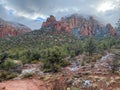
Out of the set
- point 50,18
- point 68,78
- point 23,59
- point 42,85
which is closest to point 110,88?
point 68,78

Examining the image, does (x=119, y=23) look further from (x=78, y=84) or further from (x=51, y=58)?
(x=78, y=84)

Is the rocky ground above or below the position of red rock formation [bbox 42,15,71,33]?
below

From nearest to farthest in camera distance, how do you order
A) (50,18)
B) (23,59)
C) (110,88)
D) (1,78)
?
(110,88)
(1,78)
(23,59)
(50,18)

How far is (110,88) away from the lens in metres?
25.0

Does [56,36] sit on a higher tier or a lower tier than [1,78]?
higher

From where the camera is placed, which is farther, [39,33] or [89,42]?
[39,33]

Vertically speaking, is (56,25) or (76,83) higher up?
(56,25)

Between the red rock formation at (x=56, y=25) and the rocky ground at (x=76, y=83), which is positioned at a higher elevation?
the red rock formation at (x=56, y=25)

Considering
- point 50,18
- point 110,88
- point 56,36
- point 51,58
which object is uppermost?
point 50,18

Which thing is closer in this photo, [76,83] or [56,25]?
[76,83]

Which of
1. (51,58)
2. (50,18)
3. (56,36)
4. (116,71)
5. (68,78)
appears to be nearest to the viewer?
(68,78)

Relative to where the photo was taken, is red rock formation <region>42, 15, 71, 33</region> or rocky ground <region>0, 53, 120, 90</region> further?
red rock formation <region>42, 15, 71, 33</region>

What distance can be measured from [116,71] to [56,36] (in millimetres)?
93876

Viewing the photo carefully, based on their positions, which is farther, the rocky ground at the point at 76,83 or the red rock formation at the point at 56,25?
the red rock formation at the point at 56,25
